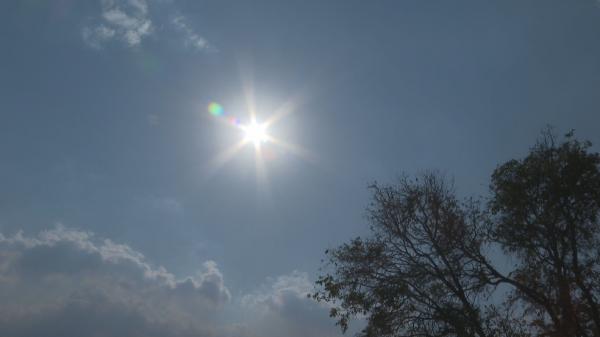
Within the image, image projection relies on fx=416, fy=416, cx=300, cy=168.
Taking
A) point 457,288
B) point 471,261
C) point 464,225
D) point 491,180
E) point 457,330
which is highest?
point 491,180

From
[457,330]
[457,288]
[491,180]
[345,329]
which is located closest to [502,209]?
[491,180]

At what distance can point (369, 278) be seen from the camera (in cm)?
2078

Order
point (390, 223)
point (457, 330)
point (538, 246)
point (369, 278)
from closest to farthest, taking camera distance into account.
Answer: point (457, 330) → point (538, 246) → point (369, 278) → point (390, 223)

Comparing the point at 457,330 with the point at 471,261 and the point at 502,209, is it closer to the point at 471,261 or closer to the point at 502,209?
the point at 471,261

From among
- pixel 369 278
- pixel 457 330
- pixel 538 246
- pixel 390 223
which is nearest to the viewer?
pixel 457 330

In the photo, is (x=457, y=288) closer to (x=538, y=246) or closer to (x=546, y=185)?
(x=538, y=246)

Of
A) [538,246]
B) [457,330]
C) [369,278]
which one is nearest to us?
[457,330]

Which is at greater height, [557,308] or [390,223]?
[390,223]

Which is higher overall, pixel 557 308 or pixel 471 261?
pixel 471 261

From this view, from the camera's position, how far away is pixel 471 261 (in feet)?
66.4

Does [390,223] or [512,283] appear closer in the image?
[512,283]

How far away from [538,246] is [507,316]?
358 cm

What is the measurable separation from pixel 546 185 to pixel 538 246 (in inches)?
114

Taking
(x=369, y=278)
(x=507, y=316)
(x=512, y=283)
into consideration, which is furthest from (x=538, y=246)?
(x=369, y=278)
